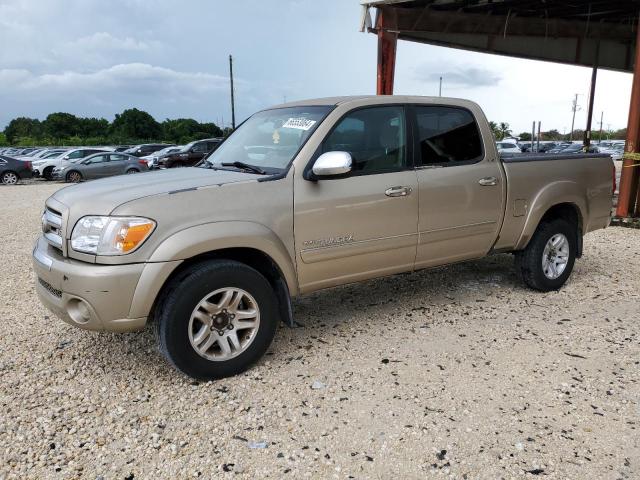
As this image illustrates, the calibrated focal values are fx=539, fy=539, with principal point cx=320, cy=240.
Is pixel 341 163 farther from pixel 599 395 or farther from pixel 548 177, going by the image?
pixel 548 177

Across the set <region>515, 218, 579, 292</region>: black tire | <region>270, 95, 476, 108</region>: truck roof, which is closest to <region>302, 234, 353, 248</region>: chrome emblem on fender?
<region>270, 95, 476, 108</region>: truck roof

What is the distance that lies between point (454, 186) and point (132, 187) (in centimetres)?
251

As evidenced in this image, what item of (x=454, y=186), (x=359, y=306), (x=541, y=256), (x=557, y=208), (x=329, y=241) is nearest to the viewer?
(x=329, y=241)

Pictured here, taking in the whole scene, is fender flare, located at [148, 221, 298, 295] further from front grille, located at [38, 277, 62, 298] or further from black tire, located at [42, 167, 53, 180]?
black tire, located at [42, 167, 53, 180]

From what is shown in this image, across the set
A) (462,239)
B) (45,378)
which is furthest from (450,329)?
(45,378)

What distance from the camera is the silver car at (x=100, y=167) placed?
2245 cm

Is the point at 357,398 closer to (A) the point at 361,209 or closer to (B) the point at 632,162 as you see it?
(A) the point at 361,209

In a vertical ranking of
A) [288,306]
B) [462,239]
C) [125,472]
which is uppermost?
[462,239]

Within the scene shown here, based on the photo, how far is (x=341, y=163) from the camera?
3.58 m

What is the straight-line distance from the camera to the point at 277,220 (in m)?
3.59

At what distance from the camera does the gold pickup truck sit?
3.20 meters

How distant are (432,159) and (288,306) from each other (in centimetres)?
174

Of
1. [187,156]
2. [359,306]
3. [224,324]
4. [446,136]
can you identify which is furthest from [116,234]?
[187,156]

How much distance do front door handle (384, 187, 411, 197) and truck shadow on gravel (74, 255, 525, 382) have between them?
46.4 inches
